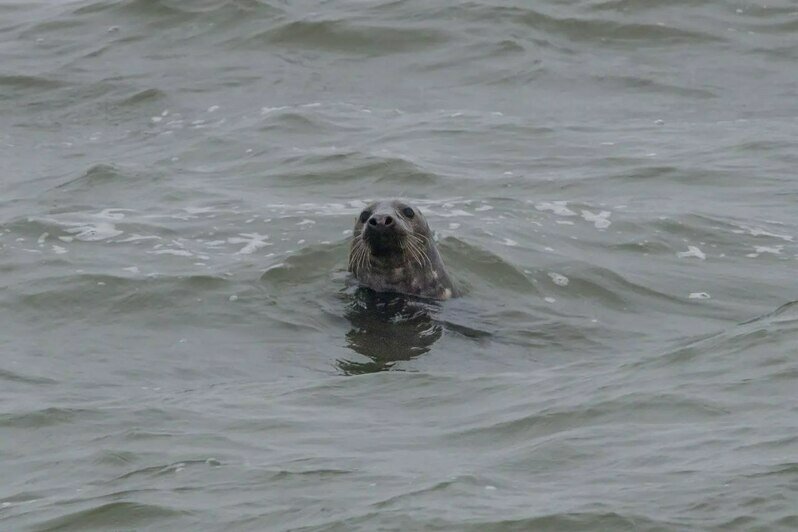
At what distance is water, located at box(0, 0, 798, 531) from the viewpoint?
7.21 meters

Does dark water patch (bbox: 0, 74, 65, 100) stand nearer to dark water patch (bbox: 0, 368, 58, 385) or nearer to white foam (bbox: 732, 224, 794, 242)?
white foam (bbox: 732, 224, 794, 242)

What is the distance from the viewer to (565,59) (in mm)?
19359

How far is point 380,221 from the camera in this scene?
11.0 metres

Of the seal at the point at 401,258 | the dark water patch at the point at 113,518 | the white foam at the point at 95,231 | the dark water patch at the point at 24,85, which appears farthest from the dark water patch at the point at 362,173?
the dark water patch at the point at 113,518

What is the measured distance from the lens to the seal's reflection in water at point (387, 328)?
1016cm

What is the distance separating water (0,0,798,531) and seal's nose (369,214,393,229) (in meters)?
0.57

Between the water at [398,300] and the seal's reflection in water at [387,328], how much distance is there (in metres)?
0.03

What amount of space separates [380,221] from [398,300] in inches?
24.1

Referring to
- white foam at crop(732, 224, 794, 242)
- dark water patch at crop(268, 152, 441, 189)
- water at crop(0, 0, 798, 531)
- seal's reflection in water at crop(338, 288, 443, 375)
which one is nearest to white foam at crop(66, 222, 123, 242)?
water at crop(0, 0, 798, 531)

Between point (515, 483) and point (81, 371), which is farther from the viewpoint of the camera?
point (81, 371)

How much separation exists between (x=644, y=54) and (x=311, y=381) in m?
10.8

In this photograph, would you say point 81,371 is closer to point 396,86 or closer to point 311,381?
point 311,381

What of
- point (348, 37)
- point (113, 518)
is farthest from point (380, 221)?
point (348, 37)

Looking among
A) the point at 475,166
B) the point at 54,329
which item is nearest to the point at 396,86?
the point at 475,166
